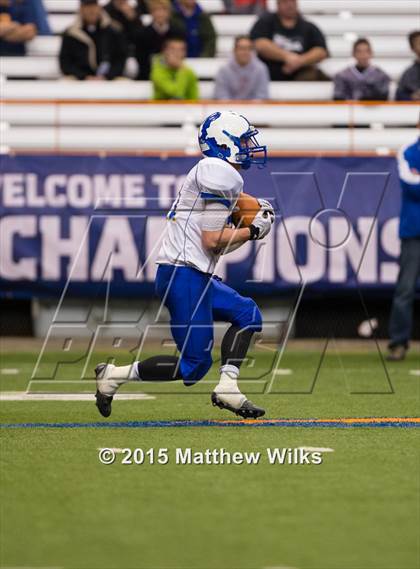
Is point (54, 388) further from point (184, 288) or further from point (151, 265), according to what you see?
point (151, 265)

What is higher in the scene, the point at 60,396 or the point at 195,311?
the point at 195,311

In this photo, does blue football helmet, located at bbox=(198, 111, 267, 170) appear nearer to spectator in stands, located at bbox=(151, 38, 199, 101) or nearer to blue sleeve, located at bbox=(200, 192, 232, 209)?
blue sleeve, located at bbox=(200, 192, 232, 209)

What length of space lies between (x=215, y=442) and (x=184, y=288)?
3.07 feet

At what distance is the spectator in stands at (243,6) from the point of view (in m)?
16.9

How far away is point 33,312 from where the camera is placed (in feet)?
44.2

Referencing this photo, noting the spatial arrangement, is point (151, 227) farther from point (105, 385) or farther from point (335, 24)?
point (105, 385)

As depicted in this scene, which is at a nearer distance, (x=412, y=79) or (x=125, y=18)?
(x=412, y=79)

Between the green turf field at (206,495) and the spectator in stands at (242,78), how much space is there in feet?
21.7

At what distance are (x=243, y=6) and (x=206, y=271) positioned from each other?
10.4 metres

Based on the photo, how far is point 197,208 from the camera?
7.16 m

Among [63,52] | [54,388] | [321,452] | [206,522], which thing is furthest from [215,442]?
[63,52]

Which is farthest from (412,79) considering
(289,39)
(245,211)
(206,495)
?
(206,495)

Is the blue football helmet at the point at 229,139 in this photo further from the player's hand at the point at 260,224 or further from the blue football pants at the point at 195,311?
the blue football pants at the point at 195,311

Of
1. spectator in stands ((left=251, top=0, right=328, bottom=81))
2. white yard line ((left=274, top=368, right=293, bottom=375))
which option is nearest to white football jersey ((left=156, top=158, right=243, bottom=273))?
white yard line ((left=274, top=368, right=293, bottom=375))
